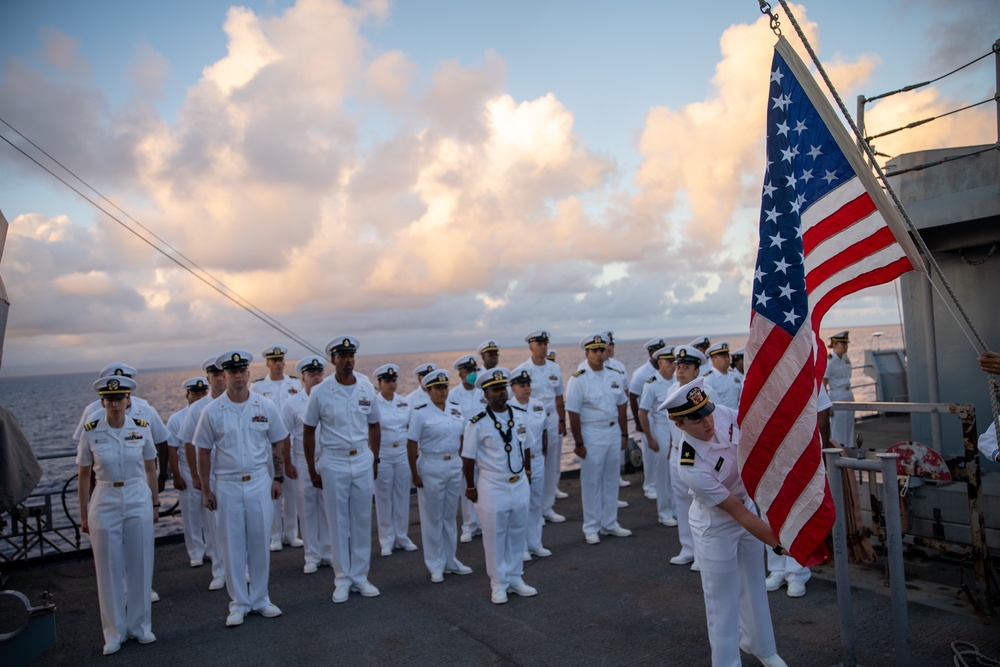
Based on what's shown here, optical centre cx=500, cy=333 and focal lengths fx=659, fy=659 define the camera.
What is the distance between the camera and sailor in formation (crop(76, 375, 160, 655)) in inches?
217

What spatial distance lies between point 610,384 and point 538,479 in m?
1.69

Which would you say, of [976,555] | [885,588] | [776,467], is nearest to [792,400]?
[776,467]

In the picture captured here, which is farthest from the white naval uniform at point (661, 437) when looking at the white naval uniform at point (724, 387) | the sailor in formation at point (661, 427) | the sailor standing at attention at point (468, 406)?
the sailor standing at attention at point (468, 406)

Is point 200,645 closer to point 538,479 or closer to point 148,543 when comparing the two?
point 148,543

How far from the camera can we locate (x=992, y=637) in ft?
15.1

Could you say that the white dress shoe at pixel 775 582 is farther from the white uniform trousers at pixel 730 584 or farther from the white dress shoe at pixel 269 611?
the white dress shoe at pixel 269 611

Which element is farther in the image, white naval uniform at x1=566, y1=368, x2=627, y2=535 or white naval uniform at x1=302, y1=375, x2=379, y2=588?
white naval uniform at x1=566, y1=368, x2=627, y2=535

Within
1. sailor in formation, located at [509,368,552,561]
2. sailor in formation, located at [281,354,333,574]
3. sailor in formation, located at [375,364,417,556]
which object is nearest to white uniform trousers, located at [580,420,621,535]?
sailor in formation, located at [509,368,552,561]

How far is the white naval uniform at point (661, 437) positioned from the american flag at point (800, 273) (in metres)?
4.42

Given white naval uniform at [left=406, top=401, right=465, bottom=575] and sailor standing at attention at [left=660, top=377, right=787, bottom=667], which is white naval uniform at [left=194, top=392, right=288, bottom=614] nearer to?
white naval uniform at [left=406, top=401, right=465, bottom=575]

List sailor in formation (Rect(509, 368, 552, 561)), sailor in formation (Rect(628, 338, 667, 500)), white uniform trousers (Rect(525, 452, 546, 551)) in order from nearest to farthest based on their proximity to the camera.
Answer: sailor in formation (Rect(509, 368, 552, 561))
white uniform trousers (Rect(525, 452, 546, 551))
sailor in formation (Rect(628, 338, 667, 500))

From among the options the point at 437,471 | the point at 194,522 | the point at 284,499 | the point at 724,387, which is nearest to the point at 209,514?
the point at 194,522

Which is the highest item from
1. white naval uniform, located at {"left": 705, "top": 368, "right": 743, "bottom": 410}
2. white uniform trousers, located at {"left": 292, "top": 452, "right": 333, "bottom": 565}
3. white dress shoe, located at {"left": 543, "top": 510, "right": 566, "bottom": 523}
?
white naval uniform, located at {"left": 705, "top": 368, "right": 743, "bottom": 410}

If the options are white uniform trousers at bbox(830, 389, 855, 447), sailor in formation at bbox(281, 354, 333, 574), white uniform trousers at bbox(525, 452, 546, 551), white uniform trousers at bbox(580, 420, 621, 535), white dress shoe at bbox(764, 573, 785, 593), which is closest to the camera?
white dress shoe at bbox(764, 573, 785, 593)
